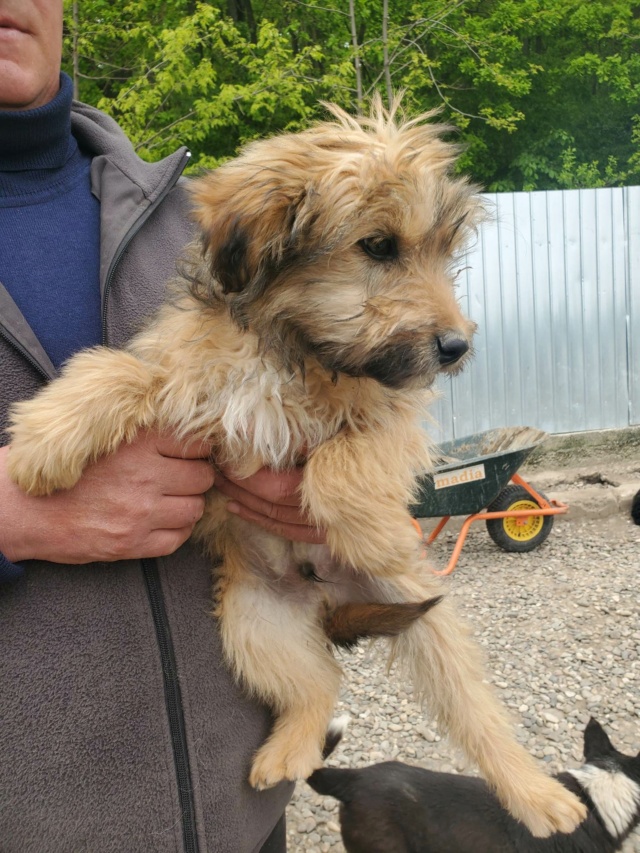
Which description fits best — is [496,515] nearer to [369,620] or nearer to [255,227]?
[369,620]

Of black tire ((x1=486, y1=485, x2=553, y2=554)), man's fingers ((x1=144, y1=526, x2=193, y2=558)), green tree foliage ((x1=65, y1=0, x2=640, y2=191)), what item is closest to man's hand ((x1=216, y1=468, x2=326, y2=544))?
man's fingers ((x1=144, y1=526, x2=193, y2=558))

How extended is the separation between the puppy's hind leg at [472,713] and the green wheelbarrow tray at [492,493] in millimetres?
2747

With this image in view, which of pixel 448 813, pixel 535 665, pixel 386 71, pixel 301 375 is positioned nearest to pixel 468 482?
pixel 535 665

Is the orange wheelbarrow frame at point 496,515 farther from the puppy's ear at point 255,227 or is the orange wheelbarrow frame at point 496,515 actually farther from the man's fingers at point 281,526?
the puppy's ear at point 255,227

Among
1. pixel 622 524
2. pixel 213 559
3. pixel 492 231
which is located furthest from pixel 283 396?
pixel 492 231

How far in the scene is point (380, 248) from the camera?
1.80 metres

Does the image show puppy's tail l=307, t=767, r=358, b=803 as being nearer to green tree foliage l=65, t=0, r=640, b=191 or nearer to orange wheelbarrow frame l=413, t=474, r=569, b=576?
orange wheelbarrow frame l=413, t=474, r=569, b=576

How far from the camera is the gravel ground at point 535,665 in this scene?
3.93m

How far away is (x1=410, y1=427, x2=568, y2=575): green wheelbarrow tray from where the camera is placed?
18.3 ft

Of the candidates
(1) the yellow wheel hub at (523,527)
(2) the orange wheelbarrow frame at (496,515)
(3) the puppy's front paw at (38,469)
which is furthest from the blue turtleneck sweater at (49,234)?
(1) the yellow wheel hub at (523,527)

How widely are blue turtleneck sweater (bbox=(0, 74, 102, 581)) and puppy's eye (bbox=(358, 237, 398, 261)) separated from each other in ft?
2.15

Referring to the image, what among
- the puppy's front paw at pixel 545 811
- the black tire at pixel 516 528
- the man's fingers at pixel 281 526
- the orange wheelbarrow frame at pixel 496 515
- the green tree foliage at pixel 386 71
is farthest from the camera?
the green tree foliage at pixel 386 71

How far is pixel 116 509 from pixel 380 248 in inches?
34.9

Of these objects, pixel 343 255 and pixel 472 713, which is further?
pixel 472 713
